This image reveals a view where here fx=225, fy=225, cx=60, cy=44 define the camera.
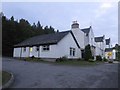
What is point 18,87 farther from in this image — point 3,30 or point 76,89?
point 3,30

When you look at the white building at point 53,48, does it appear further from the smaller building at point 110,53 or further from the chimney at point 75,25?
the smaller building at point 110,53

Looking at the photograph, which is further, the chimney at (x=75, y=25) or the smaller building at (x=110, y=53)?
the smaller building at (x=110, y=53)

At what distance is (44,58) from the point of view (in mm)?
38219

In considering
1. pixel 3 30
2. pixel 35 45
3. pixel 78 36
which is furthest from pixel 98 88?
pixel 3 30

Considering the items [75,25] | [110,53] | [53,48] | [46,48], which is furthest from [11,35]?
[110,53]

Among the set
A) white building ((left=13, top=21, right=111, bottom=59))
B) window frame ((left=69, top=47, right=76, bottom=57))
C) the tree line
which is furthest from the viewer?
the tree line

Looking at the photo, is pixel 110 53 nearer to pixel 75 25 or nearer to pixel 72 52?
pixel 75 25

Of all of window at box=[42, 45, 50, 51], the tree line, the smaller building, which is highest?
the tree line

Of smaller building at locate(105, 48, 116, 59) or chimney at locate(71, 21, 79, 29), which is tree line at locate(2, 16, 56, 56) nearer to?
chimney at locate(71, 21, 79, 29)

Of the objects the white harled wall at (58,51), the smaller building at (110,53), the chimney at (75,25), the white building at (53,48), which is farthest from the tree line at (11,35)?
the smaller building at (110,53)

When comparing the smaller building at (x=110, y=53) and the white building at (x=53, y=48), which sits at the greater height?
the white building at (x=53, y=48)

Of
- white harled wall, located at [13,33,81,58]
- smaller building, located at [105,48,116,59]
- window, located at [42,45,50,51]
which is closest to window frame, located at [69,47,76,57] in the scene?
white harled wall, located at [13,33,81,58]

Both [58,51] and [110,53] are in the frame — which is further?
[110,53]

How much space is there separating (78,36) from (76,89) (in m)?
39.4
